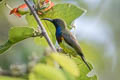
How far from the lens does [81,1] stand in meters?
5.79

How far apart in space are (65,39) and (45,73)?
2.57 feet

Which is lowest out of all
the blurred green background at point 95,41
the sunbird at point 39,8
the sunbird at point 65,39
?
the blurred green background at point 95,41

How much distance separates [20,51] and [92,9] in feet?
6.12

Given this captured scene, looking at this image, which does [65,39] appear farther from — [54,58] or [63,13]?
[54,58]

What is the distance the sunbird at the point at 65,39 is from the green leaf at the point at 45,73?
61 centimetres

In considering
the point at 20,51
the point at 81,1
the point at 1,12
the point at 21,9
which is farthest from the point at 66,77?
the point at 81,1

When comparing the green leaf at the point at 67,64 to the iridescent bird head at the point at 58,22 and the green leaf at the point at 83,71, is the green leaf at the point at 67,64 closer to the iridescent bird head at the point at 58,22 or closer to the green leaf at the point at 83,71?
the green leaf at the point at 83,71

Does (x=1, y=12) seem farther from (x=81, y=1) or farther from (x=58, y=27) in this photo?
(x=58, y=27)

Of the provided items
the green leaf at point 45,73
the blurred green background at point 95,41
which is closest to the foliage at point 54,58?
the green leaf at point 45,73

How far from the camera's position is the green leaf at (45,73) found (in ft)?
2.61

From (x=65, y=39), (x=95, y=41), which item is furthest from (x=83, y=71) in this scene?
(x=95, y=41)

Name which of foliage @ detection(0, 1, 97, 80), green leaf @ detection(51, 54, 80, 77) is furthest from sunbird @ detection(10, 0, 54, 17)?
green leaf @ detection(51, 54, 80, 77)

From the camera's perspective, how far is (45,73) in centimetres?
81

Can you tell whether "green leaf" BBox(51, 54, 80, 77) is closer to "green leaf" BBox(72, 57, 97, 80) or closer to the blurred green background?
"green leaf" BBox(72, 57, 97, 80)
